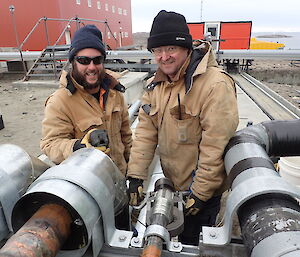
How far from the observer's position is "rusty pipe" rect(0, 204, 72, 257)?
82cm

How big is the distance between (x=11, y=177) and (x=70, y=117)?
1.13m

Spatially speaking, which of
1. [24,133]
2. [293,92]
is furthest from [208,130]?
[293,92]

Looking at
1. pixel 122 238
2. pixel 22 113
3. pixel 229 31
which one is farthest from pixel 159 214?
pixel 229 31

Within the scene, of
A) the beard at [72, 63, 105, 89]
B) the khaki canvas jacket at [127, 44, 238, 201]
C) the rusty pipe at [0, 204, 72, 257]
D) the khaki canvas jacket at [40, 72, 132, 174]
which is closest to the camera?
the rusty pipe at [0, 204, 72, 257]

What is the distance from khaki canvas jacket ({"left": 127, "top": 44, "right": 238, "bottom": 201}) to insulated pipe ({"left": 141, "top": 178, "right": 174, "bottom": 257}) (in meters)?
0.37

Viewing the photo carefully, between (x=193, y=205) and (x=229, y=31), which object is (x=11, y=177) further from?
(x=229, y=31)

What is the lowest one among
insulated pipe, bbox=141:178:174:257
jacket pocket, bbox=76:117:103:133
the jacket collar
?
insulated pipe, bbox=141:178:174:257

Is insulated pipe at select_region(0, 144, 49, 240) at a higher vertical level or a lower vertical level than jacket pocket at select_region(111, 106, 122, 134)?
higher

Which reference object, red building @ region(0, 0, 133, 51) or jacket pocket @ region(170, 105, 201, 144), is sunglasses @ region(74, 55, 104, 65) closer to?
jacket pocket @ region(170, 105, 201, 144)

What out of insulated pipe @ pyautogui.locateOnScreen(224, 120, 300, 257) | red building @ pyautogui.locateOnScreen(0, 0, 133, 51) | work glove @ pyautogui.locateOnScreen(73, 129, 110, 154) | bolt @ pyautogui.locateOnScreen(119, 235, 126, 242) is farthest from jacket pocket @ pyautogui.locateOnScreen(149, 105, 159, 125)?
red building @ pyautogui.locateOnScreen(0, 0, 133, 51)

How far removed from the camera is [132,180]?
6.55 feet

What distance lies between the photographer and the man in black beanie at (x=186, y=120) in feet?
5.56

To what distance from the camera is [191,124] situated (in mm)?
1856

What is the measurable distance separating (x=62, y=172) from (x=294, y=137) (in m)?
1.39
